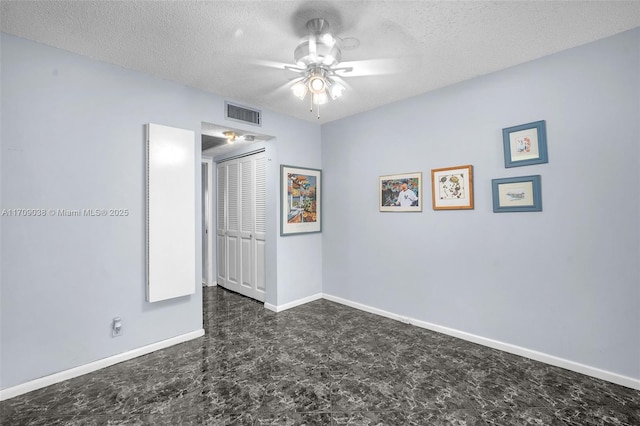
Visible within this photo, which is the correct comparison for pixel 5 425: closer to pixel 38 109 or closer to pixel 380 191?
pixel 38 109

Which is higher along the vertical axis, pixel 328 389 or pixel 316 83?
pixel 316 83

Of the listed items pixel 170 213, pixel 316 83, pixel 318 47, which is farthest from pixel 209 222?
pixel 318 47

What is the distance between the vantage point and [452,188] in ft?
10.5

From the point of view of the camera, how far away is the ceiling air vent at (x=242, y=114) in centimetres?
347

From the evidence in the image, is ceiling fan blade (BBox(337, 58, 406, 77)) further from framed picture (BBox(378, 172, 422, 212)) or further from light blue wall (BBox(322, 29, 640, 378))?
framed picture (BBox(378, 172, 422, 212))

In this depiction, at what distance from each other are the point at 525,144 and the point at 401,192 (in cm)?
134

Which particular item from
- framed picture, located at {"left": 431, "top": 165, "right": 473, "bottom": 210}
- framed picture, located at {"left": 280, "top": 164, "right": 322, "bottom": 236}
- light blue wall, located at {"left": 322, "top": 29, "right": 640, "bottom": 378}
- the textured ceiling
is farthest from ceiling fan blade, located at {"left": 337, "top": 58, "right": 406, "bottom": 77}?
framed picture, located at {"left": 280, "top": 164, "right": 322, "bottom": 236}

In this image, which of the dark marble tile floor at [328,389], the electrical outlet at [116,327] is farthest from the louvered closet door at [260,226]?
the electrical outlet at [116,327]

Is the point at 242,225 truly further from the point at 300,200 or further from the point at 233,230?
the point at 300,200

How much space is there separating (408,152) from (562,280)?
1.98 meters

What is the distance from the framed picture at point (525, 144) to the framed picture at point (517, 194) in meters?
0.16

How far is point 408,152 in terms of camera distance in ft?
11.7

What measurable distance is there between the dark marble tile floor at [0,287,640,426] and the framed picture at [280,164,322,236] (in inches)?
63.3

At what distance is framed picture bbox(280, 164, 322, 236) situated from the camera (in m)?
4.09
